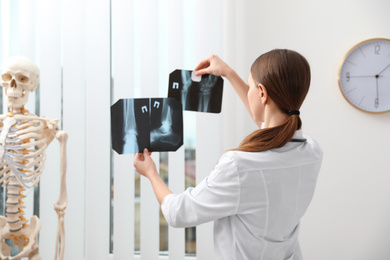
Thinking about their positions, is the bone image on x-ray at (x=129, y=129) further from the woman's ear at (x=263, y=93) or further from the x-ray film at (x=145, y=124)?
the woman's ear at (x=263, y=93)

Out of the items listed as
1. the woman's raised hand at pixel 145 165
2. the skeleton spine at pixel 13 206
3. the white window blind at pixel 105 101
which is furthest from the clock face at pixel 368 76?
the skeleton spine at pixel 13 206

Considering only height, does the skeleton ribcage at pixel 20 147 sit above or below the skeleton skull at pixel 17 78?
below

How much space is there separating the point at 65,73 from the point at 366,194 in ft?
6.36

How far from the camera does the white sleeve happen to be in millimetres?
977

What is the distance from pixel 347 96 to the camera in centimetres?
218

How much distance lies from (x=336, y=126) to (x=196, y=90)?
Answer: 1.17m

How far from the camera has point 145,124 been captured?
1.28 metres

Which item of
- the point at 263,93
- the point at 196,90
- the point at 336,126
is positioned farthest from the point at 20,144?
the point at 336,126

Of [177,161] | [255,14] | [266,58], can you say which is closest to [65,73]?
[177,161]

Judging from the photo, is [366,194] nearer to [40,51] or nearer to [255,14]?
[255,14]

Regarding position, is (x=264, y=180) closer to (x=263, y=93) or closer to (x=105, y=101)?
(x=263, y=93)

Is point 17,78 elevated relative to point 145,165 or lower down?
elevated

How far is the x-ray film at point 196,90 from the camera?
54.2 inches

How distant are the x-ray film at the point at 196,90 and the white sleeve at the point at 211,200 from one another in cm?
44
